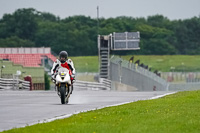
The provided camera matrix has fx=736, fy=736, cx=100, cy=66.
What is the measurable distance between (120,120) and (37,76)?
7183 centimetres

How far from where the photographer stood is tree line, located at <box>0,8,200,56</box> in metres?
146

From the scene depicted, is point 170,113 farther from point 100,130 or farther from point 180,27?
point 180,27

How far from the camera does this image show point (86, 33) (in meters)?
152

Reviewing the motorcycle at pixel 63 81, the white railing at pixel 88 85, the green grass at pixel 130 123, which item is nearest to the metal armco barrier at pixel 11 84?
the white railing at pixel 88 85

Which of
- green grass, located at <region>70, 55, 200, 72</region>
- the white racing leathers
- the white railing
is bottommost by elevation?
green grass, located at <region>70, 55, 200, 72</region>

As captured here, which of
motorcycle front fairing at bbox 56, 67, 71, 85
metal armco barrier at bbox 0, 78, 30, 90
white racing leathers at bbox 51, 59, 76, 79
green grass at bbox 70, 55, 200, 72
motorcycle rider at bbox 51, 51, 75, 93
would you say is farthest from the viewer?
green grass at bbox 70, 55, 200, 72

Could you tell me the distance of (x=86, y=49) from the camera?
146375mm

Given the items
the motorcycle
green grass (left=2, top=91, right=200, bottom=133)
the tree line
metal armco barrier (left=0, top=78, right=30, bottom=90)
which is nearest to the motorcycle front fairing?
the motorcycle

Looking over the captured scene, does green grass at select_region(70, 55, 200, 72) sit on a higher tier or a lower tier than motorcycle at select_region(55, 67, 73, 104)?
lower

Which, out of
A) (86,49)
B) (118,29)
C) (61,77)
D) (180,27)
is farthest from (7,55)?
(61,77)

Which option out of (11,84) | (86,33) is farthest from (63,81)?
(86,33)

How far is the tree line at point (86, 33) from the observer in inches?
5758

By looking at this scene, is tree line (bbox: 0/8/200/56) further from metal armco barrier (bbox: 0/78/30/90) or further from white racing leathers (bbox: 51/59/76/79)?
white racing leathers (bbox: 51/59/76/79)

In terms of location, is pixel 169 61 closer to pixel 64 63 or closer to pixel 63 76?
pixel 64 63
